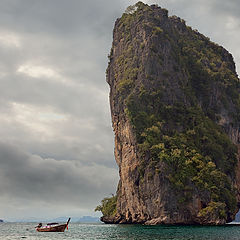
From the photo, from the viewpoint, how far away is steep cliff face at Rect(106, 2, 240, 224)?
69.9m

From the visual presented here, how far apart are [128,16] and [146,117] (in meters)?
35.7

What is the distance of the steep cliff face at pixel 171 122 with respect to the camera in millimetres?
69938

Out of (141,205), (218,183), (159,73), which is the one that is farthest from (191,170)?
(159,73)

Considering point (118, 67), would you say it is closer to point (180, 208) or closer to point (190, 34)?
point (190, 34)

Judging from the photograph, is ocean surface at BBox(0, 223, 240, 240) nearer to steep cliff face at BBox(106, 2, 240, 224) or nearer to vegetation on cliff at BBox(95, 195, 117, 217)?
steep cliff face at BBox(106, 2, 240, 224)

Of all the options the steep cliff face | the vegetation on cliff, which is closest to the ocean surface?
the steep cliff face

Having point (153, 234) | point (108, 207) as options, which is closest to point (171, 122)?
point (108, 207)

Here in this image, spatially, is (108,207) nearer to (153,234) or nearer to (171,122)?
(171,122)

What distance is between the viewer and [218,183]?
72188 millimetres

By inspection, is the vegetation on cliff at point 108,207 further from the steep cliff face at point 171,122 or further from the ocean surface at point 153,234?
the ocean surface at point 153,234

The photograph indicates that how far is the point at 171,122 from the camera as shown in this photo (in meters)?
84.4

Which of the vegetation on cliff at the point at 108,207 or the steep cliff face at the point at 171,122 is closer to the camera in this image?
the steep cliff face at the point at 171,122

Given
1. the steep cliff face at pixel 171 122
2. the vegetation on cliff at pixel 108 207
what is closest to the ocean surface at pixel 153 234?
the steep cliff face at pixel 171 122

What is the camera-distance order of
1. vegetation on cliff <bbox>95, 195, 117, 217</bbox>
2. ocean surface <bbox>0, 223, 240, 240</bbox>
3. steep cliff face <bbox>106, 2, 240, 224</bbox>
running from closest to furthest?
ocean surface <bbox>0, 223, 240, 240</bbox>
steep cliff face <bbox>106, 2, 240, 224</bbox>
vegetation on cliff <bbox>95, 195, 117, 217</bbox>
